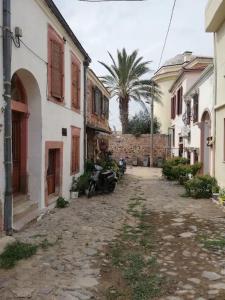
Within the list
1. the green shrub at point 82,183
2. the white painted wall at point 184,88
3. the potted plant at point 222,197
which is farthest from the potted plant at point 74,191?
the white painted wall at point 184,88

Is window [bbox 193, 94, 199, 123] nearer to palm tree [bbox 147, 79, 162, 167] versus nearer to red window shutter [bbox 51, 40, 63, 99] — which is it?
red window shutter [bbox 51, 40, 63, 99]

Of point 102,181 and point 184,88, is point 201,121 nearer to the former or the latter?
point 102,181

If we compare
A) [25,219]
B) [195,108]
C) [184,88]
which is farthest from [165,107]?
[25,219]

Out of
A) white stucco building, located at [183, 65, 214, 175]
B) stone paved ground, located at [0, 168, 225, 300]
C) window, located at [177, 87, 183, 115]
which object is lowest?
stone paved ground, located at [0, 168, 225, 300]

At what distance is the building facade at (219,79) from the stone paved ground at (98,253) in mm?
1969

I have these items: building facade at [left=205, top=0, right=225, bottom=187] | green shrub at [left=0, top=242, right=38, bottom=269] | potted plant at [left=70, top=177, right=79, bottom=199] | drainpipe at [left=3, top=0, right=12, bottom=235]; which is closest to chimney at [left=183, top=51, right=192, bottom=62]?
building facade at [left=205, top=0, right=225, bottom=187]

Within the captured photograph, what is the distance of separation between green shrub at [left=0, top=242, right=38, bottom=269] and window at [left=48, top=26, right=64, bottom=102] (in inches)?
184

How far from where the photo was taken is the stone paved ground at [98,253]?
4.77 meters

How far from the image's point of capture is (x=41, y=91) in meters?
9.21

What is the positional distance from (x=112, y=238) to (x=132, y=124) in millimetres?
28550

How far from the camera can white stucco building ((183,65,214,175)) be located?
14.4m

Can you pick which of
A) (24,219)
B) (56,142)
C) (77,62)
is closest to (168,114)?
(77,62)

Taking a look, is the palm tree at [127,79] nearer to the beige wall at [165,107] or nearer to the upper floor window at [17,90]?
the beige wall at [165,107]

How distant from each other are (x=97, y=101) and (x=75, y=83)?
5.99 meters
